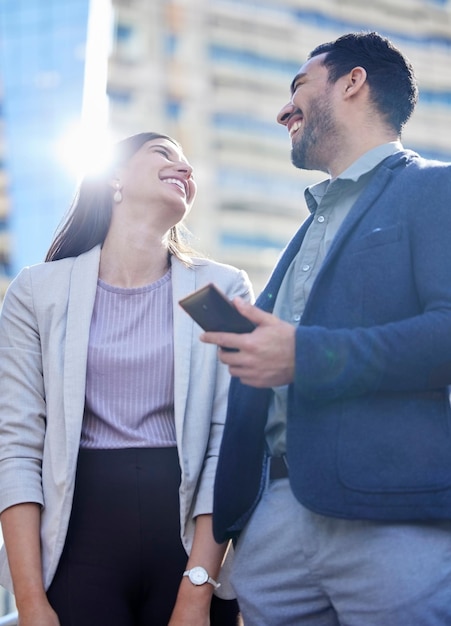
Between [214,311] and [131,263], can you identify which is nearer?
[214,311]

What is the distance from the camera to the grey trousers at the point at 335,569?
1.94 m

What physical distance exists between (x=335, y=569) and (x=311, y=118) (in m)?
1.20

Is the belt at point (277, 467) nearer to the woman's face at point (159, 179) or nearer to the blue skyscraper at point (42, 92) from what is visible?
the woman's face at point (159, 179)

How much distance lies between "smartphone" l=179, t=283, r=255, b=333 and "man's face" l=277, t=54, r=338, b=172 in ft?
2.46

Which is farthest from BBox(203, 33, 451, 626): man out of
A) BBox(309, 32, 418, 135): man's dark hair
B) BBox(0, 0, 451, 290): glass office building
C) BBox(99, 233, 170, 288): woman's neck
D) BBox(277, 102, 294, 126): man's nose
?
BBox(0, 0, 451, 290): glass office building

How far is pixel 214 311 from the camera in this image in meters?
1.93

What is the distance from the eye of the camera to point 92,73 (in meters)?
34.6

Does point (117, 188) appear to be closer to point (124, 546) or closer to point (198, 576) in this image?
point (124, 546)

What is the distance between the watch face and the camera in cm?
259

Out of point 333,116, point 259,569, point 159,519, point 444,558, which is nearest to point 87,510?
point 159,519

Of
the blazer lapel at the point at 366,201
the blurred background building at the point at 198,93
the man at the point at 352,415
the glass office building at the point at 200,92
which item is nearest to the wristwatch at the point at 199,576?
Result: the man at the point at 352,415

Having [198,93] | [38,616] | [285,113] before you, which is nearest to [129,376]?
[38,616]

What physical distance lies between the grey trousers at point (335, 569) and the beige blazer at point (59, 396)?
51cm

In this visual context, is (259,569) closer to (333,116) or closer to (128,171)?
(333,116)
